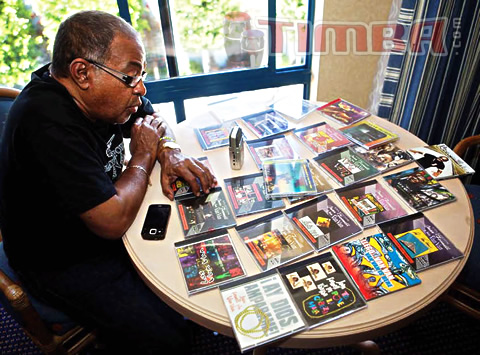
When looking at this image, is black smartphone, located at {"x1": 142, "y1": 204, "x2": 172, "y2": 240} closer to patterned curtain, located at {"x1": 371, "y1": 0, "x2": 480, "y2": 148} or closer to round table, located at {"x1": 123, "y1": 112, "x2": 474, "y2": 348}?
round table, located at {"x1": 123, "y1": 112, "x2": 474, "y2": 348}

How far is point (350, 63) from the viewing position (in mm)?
2555

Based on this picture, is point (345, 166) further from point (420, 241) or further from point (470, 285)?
point (470, 285)

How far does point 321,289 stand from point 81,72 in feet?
3.30

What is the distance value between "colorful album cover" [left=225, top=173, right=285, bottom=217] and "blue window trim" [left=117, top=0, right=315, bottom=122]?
1307mm

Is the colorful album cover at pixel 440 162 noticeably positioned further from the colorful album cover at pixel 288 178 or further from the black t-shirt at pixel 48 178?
the black t-shirt at pixel 48 178

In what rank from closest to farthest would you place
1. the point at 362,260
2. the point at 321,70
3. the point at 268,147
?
the point at 362,260 < the point at 268,147 < the point at 321,70

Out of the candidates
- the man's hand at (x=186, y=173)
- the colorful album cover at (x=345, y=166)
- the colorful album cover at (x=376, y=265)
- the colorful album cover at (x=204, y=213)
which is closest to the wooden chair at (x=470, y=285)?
the colorful album cover at (x=376, y=265)

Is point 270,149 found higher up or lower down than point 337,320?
higher up

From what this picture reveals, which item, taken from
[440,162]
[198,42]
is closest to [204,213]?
[440,162]

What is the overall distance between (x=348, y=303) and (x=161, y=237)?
61 centimetres

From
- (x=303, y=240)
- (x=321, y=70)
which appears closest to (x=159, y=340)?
(x=303, y=240)

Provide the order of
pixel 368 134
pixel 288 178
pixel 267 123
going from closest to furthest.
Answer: pixel 288 178 → pixel 368 134 → pixel 267 123

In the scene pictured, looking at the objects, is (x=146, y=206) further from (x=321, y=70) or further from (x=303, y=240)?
(x=321, y=70)

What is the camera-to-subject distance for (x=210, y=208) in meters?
1.29
